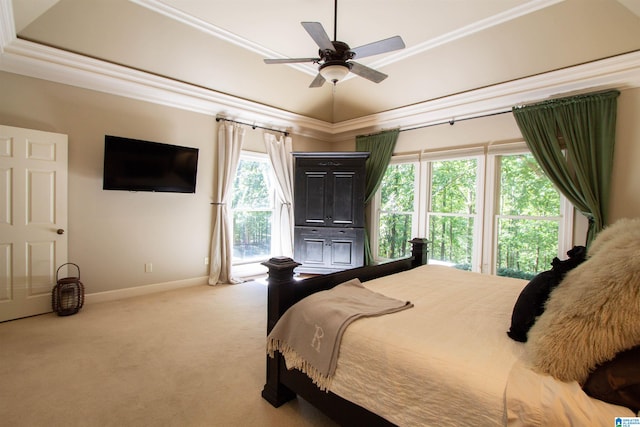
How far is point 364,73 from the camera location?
9.62 feet

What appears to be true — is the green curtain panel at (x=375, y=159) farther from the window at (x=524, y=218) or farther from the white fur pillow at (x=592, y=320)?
the white fur pillow at (x=592, y=320)

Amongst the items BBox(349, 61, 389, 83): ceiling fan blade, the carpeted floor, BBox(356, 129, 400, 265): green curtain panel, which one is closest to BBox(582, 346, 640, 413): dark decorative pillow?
the carpeted floor

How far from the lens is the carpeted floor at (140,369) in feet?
6.19

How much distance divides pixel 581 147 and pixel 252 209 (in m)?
4.61

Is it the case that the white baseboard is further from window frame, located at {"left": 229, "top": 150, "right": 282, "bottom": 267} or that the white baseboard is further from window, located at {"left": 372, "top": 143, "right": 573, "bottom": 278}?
window, located at {"left": 372, "top": 143, "right": 573, "bottom": 278}

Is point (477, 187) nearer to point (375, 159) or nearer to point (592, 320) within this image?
point (375, 159)

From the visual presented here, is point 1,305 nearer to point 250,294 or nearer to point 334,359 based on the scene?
point 250,294

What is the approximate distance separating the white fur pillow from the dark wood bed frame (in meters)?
0.78

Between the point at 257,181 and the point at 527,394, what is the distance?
494 cm

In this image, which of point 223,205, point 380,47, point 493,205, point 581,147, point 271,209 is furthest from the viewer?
point 271,209

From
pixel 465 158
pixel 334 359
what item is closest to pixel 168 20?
pixel 334 359

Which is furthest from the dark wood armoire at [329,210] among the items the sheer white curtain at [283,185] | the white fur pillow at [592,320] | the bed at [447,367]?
the white fur pillow at [592,320]

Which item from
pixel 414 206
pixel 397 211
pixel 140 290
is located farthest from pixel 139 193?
pixel 414 206

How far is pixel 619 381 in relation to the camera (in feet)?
3.30
